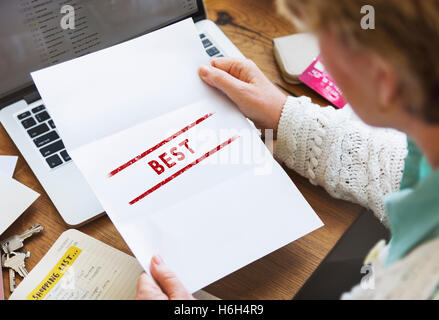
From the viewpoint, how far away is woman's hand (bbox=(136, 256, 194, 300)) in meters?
0.50

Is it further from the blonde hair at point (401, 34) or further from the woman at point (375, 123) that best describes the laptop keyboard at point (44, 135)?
the blonde hair at point (401, 34)

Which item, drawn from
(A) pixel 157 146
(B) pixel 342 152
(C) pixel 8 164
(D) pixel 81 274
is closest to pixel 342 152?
(B) pixel 342 152

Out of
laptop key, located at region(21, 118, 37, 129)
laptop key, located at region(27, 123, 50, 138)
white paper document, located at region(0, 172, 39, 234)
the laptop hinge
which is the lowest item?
white paper document, located at region(0, 172, 39, 234)

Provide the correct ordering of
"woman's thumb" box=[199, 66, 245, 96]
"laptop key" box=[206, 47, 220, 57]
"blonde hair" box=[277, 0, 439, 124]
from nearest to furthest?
"blonde hair" box=[277, 0, 439, 124] < "woman's thumb" box=[199, 66, 245, 96] < "laptop key" box=[206, 47, 220, 57]

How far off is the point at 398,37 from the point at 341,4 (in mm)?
51

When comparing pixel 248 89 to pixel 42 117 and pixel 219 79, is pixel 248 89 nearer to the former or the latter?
pixel 219 79

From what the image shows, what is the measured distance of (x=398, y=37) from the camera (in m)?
0.34

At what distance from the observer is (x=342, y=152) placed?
0.61 meters

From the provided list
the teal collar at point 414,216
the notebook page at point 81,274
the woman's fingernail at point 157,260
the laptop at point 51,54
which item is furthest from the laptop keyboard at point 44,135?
the teal collar at point 414,216

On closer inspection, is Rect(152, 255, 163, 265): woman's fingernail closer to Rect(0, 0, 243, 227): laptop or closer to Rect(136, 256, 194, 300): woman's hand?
Rect(136, 256, 194, 300): woman's hand

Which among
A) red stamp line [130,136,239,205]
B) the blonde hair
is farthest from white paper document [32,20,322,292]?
the blonde hair

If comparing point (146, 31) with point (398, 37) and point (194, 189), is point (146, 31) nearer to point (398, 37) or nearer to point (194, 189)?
point (194, 189)

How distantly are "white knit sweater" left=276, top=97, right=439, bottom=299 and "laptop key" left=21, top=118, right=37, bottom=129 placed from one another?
37cm
